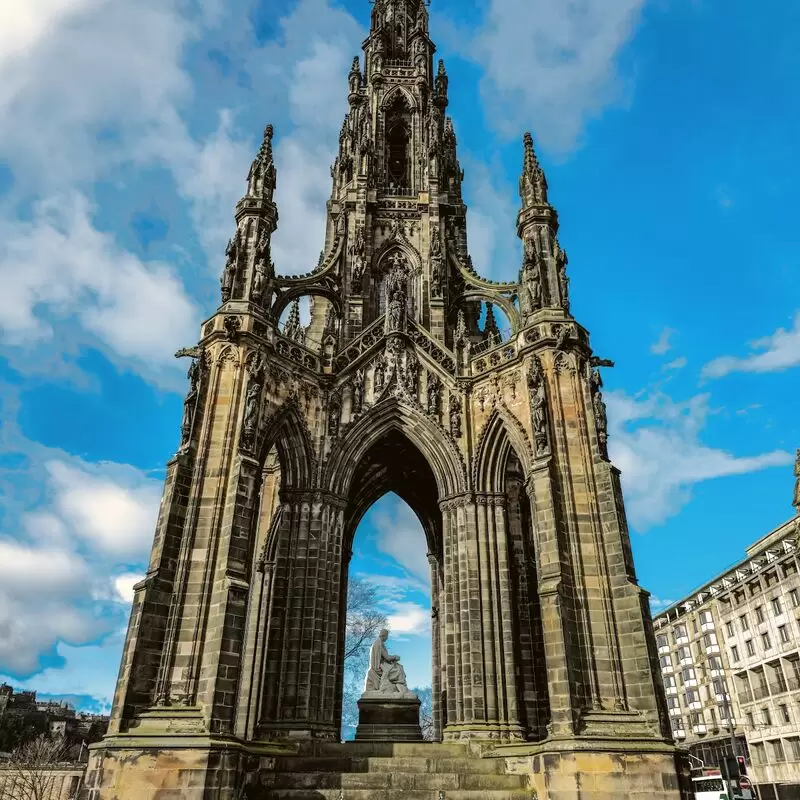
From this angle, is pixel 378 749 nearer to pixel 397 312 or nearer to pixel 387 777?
pixel 387 777

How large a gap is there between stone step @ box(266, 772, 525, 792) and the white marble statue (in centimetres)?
439

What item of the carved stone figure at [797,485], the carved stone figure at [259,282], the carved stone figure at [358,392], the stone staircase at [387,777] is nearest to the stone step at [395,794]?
the stone staircase at [387,777]

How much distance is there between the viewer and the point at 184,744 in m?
12.2

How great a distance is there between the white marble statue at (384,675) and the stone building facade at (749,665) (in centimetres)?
1989

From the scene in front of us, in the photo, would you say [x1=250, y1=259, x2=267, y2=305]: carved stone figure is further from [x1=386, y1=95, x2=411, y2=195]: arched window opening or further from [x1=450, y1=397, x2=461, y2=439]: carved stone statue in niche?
[x1=386, y1=95, x2=411, y2=195]: arched window opening

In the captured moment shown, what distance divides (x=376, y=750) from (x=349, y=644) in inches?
875

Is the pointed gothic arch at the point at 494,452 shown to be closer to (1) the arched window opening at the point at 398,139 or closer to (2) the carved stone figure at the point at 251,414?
(2) the carved stone figure at the point at 251,414

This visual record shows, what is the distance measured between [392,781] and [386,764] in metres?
0.65

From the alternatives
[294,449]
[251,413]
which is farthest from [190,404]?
[294,449]

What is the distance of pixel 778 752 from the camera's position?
38.4m

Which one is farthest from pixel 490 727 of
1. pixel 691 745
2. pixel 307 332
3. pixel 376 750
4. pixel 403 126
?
pixel 691 745

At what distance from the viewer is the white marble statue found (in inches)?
711

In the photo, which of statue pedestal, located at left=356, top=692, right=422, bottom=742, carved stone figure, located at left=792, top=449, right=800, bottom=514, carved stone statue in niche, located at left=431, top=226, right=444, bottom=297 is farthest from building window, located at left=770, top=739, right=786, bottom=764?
carved stone statue in niche, located at left=431, top=226, right=444, bottom=297

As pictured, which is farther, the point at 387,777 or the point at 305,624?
the point at 305,624
